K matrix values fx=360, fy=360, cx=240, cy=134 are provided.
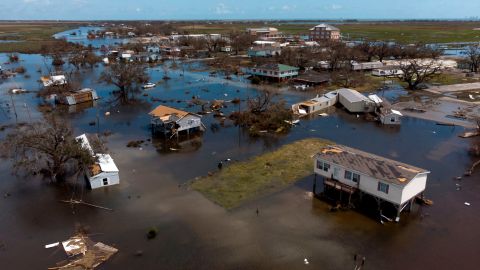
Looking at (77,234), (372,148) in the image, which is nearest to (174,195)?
(77,234)

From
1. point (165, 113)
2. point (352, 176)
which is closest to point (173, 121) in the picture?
point (165, 113)

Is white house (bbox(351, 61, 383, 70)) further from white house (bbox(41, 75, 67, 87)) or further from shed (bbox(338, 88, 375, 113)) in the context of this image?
white house (bbox(41, 75, 67, 87))

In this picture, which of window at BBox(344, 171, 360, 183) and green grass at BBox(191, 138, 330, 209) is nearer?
window at BBox(344, 171, 360, 183)

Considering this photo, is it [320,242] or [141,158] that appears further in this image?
[141,158]

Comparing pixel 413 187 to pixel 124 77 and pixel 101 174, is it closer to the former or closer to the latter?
pixel 101 174

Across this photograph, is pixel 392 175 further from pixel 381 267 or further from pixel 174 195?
pixel 174 195

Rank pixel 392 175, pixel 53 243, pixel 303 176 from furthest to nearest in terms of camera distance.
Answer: pixel 303 176 → pixel 392 175 → pixel 53 243

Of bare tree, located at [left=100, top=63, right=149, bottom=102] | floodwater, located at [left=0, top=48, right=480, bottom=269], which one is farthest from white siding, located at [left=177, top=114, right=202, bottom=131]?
bare tree, located at [left=100, top=63, right=149, bottom=102]
